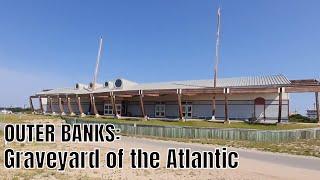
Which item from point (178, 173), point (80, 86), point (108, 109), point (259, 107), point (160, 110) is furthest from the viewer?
point (80, 86)

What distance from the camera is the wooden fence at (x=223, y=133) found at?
80.6 feet

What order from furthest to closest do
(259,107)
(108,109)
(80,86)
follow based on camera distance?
(80,86) → (108,109) → (259,107)

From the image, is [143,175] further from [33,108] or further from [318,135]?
[33,108]

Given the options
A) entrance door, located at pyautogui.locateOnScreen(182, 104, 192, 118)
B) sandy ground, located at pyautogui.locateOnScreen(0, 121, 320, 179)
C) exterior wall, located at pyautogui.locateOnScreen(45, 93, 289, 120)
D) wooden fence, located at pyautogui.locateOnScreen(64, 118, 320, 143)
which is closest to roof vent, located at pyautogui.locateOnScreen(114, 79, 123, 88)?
exterior wall, located at pyautogui.locateOnScreen(45, 93, 289, 120)

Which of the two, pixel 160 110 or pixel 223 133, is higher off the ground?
pixel 160 110

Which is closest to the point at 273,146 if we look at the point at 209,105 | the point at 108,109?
the point at 209,105

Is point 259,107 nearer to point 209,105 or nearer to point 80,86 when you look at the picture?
point 209,105

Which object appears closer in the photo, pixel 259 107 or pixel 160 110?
pixel 259 107

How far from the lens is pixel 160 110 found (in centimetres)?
5112

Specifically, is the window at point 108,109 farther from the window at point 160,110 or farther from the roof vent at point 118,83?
the window at point 160,110

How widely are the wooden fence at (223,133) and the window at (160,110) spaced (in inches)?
852

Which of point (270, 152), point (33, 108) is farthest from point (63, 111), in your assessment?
point (270, 152)

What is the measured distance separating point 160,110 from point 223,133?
26175 millimetres

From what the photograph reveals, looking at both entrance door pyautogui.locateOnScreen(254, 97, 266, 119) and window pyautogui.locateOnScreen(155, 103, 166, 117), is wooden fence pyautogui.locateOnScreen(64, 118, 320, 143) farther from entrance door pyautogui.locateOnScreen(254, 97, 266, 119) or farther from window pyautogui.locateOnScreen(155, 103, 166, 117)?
window pyautogui.locateOnScreen(155, 103, 166, 117)
